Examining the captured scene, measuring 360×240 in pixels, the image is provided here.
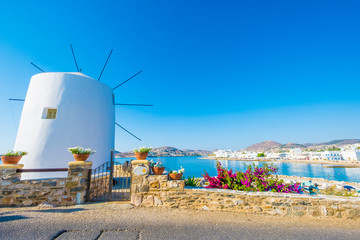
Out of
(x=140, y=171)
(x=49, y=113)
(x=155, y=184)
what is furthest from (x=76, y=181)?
(x=49, y=113)

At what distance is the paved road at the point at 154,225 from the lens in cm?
327

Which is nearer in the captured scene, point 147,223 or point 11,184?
point 147,223

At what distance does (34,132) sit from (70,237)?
7.01 metres

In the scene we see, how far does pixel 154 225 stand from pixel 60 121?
7301 mm

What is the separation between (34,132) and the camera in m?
7.88

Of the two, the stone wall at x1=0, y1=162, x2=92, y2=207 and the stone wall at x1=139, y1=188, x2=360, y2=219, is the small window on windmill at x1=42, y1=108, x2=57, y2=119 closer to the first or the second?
the stone wall at x1=0, y1=162, x2=92, y2=207

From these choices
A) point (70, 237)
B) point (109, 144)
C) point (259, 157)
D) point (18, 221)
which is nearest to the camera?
point (70, 237)

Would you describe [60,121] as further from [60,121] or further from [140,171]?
[140,171]

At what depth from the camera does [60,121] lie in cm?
813

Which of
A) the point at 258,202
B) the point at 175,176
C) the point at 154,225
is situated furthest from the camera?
the point at 175,176

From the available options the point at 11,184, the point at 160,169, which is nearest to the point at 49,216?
the point at 11,184

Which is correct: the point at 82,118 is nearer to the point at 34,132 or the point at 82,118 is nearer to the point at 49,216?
the point at 34,132

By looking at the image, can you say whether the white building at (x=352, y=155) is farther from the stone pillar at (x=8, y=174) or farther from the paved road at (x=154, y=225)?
the stone pillar at (x=8, y=174)

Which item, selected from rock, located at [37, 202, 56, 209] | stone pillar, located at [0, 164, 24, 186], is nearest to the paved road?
rock, located at [37, 202, 56, 209]
